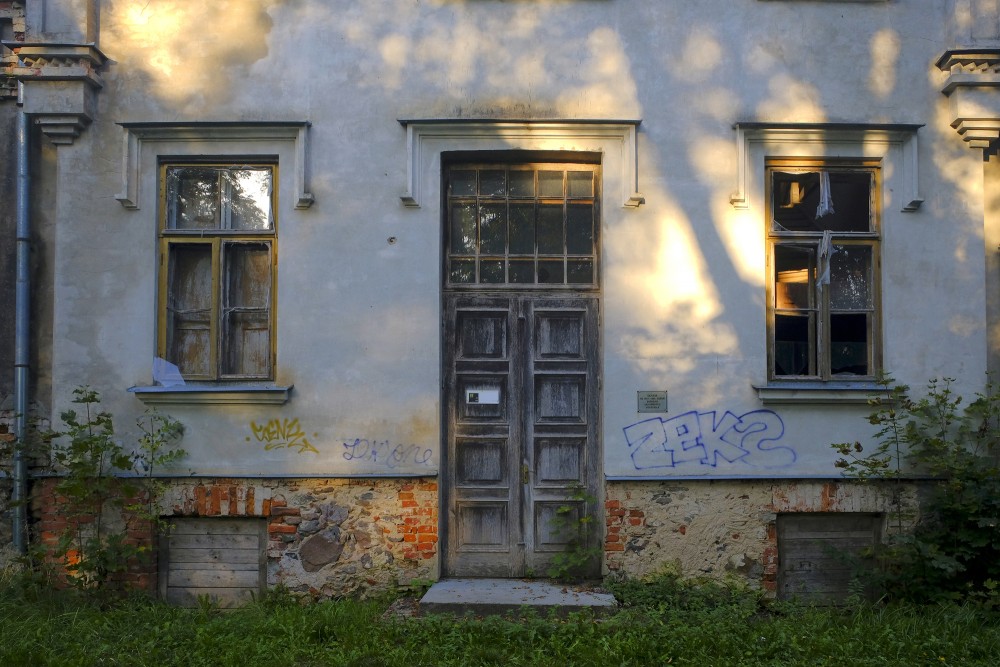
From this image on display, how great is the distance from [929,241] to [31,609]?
7.15m

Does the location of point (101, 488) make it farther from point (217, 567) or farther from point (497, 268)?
point (497, 268)

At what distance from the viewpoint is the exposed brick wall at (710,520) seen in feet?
20.1

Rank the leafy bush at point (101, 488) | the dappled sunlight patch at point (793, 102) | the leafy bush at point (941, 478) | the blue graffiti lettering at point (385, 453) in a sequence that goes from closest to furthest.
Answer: the leafy bush at point (941, 478), the leafy bush at point (101, 488), the blue graffiti lettering at point (385, 453), the dappled sunlight patch at point (793, 102)

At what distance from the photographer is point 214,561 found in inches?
246

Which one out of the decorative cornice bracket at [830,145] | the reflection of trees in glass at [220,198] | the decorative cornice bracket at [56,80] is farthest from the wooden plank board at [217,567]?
the decorative cornice bracket at [830,145]

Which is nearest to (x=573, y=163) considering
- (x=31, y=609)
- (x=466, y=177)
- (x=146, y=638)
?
(x=466, y=177)

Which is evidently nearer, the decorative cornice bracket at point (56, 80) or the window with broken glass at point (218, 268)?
the decorative cornice bracket at point (56, 80)

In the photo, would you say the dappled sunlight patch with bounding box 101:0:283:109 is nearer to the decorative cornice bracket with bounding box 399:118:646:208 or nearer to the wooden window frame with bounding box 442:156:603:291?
the decorative cornice bracket with bounding box 399:118:646:208

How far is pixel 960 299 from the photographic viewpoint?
6309mm

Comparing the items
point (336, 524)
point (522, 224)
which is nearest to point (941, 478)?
point (522, 224)

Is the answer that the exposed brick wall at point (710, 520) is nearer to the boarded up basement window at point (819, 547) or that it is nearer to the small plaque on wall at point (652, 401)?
the boarded up basement window at point (819, 547)

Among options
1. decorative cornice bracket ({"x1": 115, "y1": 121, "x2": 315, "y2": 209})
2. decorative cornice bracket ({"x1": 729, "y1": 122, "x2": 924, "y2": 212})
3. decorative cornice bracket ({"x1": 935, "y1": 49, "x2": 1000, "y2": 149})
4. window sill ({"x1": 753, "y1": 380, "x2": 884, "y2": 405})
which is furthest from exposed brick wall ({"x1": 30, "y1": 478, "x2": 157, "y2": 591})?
decorative cornice bracket ({"x1": 935, "y1": 49, "x2": 1000, "y2": 149})

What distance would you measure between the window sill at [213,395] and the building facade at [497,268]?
0.02 metres

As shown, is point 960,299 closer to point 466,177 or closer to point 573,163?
point 573,163
